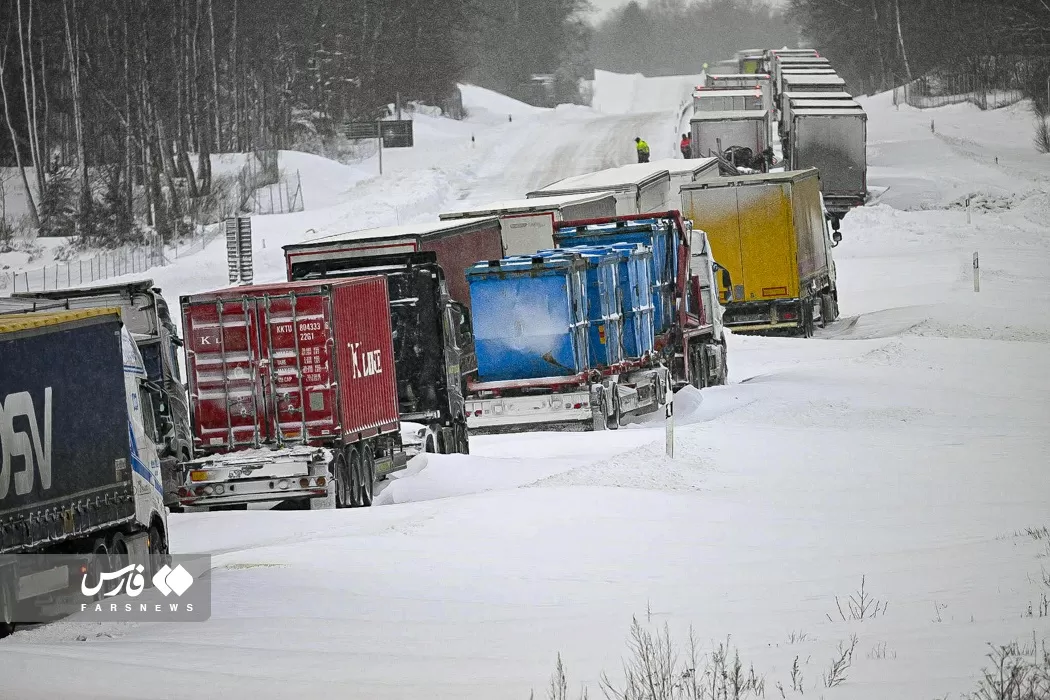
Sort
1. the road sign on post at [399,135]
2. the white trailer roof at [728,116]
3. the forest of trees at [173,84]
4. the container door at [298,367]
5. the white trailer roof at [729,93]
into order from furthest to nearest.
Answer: the road sign on post at [399,135], the forest of trees at [173,84], the white trailer roof at [729,93], the white trailer roof at [728,116], the container door at [298,367]

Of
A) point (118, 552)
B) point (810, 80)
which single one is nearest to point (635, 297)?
point (118, 552)

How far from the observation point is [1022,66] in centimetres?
9038

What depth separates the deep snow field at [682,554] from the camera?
30.0ft

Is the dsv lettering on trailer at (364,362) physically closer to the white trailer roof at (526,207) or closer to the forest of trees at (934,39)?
the white trailer roof at (526,207)

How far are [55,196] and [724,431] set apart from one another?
4684 centimetres

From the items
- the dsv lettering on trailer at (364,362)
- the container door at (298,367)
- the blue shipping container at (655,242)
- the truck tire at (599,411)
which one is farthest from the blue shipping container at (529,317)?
the container door at (298,367)

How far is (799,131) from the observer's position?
167 feet

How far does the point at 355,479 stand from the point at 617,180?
2077 cm

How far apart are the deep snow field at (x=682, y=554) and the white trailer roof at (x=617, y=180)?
22.0 feet

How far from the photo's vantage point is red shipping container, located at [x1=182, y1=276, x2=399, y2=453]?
1755 centimetres

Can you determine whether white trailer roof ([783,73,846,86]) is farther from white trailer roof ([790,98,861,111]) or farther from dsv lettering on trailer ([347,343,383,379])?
dsv lettering on trailer ([347,343,383,379])

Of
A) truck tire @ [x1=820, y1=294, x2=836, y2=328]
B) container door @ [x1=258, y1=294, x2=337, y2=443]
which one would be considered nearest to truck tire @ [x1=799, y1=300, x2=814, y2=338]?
truck tire @ [x1=820, y1=294, x2=836, y2=328]

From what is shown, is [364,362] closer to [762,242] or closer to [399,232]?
[399,232]

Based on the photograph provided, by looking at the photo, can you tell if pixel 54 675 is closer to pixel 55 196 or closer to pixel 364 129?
pixel 55 196
